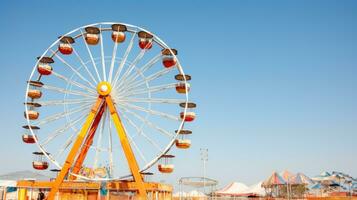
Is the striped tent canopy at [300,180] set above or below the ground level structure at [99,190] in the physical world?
above

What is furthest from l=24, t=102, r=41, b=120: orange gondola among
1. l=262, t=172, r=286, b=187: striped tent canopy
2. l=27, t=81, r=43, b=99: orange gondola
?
l=262, t=172, r=286, b=187: striped tent canopy

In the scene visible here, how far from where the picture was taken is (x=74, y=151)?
2880 centimetres

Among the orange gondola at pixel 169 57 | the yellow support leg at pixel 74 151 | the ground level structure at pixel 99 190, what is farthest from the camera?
the orange gondola at pixel 169 57

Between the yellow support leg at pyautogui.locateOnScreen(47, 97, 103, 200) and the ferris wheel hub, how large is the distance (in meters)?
0.51

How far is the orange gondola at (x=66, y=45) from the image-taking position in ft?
104


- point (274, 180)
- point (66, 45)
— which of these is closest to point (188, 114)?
point (66, 45)

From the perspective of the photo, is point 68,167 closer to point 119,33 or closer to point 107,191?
point 107,191

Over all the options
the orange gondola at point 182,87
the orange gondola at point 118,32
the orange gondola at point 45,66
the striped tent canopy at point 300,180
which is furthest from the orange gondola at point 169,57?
the striped tent canopy at point 300,180

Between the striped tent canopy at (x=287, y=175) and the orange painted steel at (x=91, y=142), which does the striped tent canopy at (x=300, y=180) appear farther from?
→ the orange painted steel at (x=91, y=142)

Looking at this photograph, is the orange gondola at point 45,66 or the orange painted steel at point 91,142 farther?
the orange gondola at point 45,66

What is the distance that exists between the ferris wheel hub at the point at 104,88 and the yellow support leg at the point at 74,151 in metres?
0.51

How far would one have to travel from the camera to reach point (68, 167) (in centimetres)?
2866

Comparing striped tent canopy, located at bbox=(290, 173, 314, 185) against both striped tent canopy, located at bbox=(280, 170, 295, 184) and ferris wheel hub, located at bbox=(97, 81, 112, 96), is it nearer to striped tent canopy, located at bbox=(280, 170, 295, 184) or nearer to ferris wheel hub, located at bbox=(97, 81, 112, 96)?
striped tent canopy, located at bbox=(280, 170, 295, 184)

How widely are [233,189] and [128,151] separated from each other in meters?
30.7
